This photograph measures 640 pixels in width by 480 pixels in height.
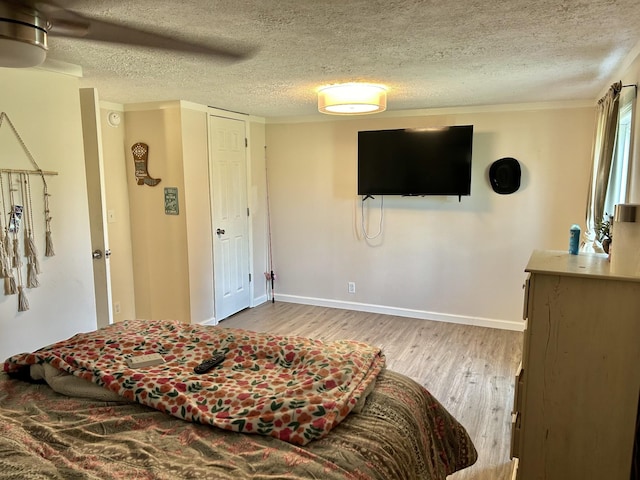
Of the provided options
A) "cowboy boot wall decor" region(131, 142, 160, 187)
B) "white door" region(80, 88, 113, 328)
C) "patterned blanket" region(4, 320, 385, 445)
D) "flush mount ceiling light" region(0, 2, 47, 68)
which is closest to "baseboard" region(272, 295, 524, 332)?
"cowboy boot wall decor" region(131, 142, 160, 187)

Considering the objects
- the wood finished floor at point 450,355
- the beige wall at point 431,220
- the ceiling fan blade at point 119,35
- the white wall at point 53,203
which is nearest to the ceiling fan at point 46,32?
the ceiling fan blade at point 119,35

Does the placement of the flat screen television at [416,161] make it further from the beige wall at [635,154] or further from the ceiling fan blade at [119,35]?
the ceiling fan blade at [119,35]

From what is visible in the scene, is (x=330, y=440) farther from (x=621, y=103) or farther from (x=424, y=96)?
(x=424, y=96)

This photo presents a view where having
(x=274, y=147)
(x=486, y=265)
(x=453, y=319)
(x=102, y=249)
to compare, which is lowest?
(x=453, y=319)

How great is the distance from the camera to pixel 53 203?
270 cm

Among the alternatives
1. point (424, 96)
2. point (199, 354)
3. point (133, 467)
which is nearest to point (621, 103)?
point (424, 96)

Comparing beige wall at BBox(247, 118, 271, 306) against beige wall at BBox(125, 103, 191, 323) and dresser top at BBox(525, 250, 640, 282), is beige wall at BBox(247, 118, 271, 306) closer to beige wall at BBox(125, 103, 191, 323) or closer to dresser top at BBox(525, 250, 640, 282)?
beige wall at BBox(125, 103, 191, 323)

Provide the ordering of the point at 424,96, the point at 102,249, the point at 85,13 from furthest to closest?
the point at 424,96 < the point at 102,249 < the point at 85,13

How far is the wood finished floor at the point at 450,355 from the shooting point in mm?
2600

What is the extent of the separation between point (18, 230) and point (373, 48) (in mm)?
2214

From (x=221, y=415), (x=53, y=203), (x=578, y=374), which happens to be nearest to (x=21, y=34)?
(x=53, y=203)

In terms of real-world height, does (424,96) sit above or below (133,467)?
above

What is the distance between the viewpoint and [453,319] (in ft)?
14.9

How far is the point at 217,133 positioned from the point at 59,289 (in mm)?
2231
